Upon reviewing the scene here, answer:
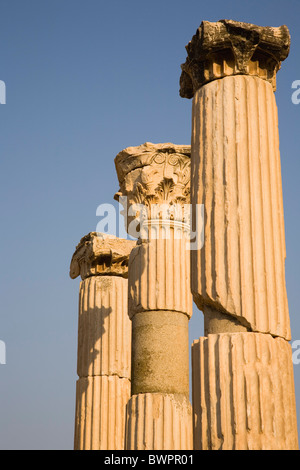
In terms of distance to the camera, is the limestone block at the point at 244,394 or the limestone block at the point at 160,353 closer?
the limestone block at the point at 244,394

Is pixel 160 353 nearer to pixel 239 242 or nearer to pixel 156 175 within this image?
pixel 156 175

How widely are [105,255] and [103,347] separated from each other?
2.75 metres

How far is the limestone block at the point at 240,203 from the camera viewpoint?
10234 mm

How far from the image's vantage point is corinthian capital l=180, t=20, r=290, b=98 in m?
11.3

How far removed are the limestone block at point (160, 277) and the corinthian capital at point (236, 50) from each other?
5.84 metres

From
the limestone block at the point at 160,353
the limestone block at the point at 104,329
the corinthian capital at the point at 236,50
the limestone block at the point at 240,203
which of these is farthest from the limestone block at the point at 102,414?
the corinthian capital at the point at 236,50

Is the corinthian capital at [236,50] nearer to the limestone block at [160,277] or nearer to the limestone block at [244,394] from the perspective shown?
the limestone block at [244,394]

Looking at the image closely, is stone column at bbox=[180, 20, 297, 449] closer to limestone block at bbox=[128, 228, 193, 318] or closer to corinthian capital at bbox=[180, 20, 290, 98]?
corinthian capital at bbox=[180, 20, 290, 98]

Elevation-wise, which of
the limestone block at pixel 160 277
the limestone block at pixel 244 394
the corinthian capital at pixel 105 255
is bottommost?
the limestone block at pixel 244 394

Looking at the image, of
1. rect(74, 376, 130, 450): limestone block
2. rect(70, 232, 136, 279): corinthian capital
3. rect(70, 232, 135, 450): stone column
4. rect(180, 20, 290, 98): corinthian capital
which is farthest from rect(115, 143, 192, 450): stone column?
rect(180, 20, 290, 98): corinthian capital

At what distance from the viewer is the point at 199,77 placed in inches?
465

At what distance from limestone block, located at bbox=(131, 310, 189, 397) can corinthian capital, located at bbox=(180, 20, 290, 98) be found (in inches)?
240

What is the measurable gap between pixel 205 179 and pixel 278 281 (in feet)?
6.16
